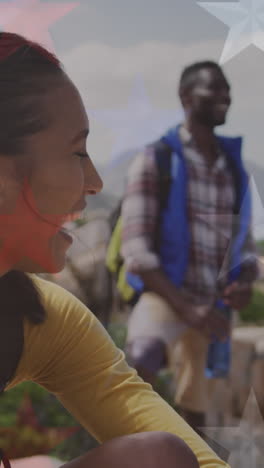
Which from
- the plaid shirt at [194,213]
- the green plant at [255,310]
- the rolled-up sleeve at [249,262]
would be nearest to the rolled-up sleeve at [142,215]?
the plaid shirt at [194,213]

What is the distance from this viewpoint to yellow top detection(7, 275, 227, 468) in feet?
3.18

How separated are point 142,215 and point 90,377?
469 millimetres

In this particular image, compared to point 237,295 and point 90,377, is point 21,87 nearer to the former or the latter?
point 90,377

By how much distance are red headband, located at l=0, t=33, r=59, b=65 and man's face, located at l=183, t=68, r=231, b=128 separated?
32cm

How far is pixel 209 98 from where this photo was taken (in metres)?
1.38

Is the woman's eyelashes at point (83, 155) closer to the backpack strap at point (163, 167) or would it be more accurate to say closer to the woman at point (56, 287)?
the woman at point (56, 287)

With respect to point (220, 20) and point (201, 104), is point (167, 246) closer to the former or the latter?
point (201, 104)

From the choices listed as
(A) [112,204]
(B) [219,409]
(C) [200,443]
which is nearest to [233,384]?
(B) [219,409]

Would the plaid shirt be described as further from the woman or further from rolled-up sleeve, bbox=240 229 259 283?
the woman

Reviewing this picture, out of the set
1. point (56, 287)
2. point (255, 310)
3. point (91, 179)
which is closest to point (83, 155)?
point (91, 179)

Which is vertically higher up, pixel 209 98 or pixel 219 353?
pixel 209 98

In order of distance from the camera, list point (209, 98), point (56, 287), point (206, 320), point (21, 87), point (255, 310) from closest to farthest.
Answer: point (21, 87), point (56, 287), point (209, 98), point (206, 320), point (255, 310)

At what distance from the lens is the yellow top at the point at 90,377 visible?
0.97 m

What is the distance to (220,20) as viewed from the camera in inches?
43.6
